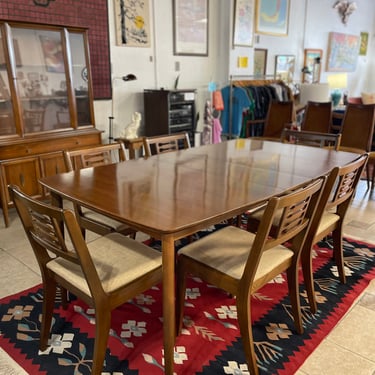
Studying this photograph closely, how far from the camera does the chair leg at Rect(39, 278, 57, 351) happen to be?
5.44 feet

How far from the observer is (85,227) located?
2158 millimetres

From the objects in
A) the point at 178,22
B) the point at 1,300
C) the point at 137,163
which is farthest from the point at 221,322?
the point at 178,22

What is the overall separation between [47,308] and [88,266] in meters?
0.53

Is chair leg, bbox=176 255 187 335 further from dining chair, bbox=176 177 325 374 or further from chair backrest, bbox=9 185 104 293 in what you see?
chair backrest, bbox=9 185 104 293

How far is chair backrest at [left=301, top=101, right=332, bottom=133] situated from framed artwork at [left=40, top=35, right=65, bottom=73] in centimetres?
301

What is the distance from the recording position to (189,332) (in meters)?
1.84

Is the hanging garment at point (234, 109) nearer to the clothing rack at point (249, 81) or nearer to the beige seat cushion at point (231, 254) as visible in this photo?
the clothing rack at point (249, 81)

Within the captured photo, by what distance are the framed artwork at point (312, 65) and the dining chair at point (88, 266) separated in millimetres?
6296

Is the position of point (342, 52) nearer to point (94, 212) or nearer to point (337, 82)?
point (337, 82)

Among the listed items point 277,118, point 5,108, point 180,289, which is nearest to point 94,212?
point 180,289

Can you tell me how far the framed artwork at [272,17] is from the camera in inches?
222

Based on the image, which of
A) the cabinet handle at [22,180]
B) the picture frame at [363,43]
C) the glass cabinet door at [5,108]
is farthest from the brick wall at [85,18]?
the picture frame at [363,43]

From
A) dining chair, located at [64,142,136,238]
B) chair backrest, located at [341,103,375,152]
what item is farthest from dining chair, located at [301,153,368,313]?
chair backrest, located at [341,103,375,152]

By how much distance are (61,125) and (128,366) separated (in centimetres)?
257
